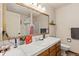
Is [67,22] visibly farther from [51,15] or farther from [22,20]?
[22,20]

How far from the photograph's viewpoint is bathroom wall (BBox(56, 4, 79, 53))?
81.7 inches

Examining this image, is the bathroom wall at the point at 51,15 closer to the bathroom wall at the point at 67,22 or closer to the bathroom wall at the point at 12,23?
the bathroom wall at the point at 67,22

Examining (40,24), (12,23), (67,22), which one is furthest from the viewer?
(40,24)

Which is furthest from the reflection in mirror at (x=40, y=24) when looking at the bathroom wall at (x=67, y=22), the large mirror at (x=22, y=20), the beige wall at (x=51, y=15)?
the bathroom wall at (x=67, y=22)

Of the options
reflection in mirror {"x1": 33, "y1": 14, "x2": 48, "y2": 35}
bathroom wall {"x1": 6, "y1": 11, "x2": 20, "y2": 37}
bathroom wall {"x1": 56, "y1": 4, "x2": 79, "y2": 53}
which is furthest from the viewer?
reflection in mirror {"x1": 33, "y1": 14, "x2": 48, "y2": 35}

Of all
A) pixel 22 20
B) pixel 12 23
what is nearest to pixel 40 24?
pixel 22 20

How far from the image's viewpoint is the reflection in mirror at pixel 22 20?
1547mm

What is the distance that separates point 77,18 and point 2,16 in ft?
5.41

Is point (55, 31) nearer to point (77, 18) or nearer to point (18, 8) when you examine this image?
point (77, 18)

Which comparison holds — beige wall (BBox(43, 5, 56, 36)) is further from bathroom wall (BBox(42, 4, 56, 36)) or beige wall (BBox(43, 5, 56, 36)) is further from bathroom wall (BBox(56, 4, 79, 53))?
bathroom wall (BBox(56, 4, 79, 53))

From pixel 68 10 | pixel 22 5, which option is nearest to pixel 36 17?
pixel 22 5

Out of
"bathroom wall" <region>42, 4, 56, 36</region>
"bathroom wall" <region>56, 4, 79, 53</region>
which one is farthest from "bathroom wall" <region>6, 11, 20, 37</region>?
"bathroom wall" <region>56, 4, 79, 53</region>

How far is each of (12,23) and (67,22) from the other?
127cm

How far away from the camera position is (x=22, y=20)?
1811 mm
